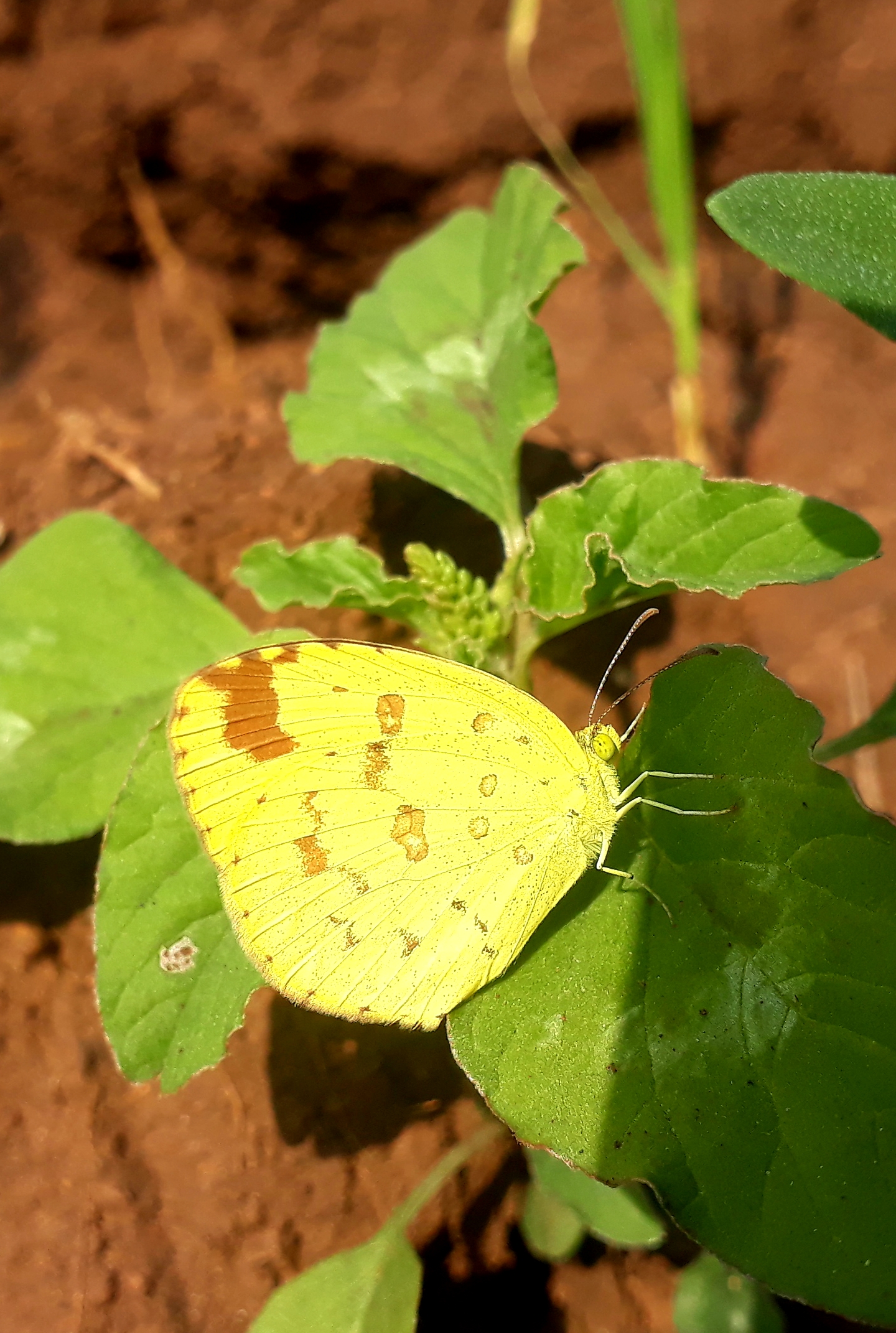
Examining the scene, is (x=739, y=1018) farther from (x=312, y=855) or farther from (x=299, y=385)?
(x=299, y=385)

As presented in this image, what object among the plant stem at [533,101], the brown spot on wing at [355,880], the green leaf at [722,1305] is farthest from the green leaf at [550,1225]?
the plant stem at [533,101]

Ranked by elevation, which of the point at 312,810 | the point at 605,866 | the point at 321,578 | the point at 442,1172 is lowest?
the point at 442,1172

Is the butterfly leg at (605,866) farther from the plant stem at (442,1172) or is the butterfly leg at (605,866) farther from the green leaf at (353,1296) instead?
the green leaf at (353,1296)

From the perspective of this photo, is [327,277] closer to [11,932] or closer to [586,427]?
[586,427]

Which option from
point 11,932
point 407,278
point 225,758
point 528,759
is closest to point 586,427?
point 407,278

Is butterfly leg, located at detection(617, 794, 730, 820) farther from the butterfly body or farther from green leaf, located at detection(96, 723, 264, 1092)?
green leaf, located at detection(96, 723, 264, 1092)

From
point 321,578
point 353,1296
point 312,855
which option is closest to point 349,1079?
point 353,1296
